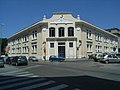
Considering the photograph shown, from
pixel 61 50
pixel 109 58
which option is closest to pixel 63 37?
pixel 61 50

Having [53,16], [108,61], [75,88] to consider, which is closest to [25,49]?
[53,16]

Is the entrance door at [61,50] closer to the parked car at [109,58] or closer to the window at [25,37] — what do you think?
the window at [25,37]

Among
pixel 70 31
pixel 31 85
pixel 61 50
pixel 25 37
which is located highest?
pixel 70 31

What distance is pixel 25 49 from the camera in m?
74.9

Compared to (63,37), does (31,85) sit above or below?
below

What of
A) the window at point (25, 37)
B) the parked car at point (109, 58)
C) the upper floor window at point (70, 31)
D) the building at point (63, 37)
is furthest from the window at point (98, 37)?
the parked car at point (109, 58)

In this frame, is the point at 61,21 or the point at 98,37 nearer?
the point at 61,21

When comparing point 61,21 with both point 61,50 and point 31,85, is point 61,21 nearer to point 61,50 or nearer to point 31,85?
point 61,50

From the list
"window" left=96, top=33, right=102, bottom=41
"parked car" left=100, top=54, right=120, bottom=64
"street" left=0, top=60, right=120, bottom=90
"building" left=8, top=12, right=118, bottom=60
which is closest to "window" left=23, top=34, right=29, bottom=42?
"building" left=8, top=12, right=118, bottom=60

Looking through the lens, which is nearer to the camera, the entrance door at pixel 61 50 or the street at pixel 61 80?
the street at pixel 61 80

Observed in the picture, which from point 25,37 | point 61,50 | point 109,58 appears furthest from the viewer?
point 25,37

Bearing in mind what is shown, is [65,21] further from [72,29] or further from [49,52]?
[49,52]

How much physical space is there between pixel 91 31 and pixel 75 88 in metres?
56.4

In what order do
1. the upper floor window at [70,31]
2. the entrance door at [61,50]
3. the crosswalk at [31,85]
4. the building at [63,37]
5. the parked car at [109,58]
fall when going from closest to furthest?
the crosswalk at [31,85] < the parked car at [109,58] < the building at [63,37] < the entrance door at [61,50] < the upper floor window at [70,31]
